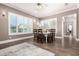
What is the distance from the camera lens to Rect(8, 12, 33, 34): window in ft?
6.30

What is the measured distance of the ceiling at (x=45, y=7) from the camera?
1.83 metres

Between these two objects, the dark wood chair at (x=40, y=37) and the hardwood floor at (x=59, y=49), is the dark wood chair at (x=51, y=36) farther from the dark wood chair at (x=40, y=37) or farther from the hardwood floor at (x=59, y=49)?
the dark wood chair at (x=40, y=37)

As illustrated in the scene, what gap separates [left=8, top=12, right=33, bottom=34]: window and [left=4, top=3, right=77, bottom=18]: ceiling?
226 millimetres

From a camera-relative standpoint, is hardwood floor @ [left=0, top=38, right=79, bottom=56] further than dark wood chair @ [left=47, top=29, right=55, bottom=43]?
No

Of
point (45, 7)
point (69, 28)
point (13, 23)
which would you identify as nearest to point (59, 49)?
point (69, 28)

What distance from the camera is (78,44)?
202 centimetres

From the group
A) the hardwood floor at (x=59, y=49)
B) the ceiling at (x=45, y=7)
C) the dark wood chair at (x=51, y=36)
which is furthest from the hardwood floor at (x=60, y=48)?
the ceiling at (x=45, y=7)

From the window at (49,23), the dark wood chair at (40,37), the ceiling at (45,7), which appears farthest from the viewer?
the dark wood chair at (40,37)

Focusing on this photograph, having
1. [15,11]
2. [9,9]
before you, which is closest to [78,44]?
[15,11]

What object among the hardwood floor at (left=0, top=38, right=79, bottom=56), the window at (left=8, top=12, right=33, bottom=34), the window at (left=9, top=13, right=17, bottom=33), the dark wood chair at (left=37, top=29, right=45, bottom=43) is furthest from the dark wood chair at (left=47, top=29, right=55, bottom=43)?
the window at (left=9, top=13, right=17, bottom=33)

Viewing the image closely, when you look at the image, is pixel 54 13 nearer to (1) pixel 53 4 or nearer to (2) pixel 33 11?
(1) pixel 53 4

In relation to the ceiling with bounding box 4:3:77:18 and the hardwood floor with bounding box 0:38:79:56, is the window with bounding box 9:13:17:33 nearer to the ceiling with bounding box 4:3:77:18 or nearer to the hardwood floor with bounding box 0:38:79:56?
the ceiling with bounding box 4:3:77:18

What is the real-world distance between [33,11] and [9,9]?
654 mm

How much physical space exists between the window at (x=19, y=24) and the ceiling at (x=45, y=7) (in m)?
0.23
